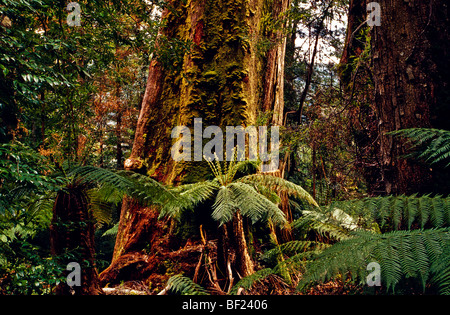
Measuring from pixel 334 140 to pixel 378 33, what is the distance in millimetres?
1752

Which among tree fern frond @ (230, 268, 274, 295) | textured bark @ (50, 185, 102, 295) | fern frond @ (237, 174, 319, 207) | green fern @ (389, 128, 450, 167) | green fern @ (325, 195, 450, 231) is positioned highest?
green fern @ (389, 128, 450, 167)

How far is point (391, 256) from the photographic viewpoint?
99 centimetres

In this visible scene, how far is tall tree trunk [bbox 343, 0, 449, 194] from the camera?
1.51m

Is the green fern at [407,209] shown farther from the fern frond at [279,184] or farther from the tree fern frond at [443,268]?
the fern frond at [279,184]

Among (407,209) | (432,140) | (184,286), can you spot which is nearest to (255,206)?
(184,286)

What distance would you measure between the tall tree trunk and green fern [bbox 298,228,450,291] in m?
0.53

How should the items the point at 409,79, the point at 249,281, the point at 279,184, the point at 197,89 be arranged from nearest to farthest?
1. the point at 409,79
2. the point at 249,281
3. the point at 279,184
4. the point at 197,89

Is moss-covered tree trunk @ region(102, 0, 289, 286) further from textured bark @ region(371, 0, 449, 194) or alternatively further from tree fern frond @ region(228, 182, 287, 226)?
textured bark @ region(371, 0, 449, 194)

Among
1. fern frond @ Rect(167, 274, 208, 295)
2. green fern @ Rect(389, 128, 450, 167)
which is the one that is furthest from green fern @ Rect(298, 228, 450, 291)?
fern frond @ Rect(167, 274, 208, 295)

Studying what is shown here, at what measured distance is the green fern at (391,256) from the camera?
37.1 inches

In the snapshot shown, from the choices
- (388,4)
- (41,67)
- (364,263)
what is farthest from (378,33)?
(41,67)

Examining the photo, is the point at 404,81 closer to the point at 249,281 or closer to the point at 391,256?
the point at 391,256

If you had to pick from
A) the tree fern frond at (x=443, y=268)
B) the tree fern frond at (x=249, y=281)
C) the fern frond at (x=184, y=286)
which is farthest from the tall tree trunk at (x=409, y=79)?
the fern frond at (x=184, y=286)

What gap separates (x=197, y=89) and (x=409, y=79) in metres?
2.16
